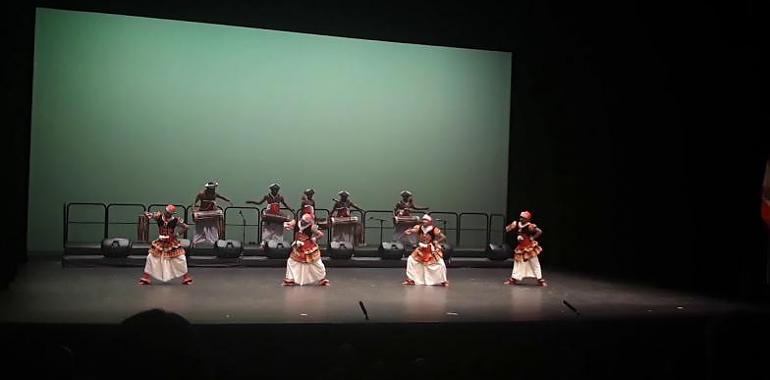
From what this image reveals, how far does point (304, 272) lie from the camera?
7684 millimetres

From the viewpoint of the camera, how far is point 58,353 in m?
2.03

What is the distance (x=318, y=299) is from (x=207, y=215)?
3913 millimetres

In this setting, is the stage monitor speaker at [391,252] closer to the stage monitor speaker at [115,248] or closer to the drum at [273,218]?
the drum at [273,218]

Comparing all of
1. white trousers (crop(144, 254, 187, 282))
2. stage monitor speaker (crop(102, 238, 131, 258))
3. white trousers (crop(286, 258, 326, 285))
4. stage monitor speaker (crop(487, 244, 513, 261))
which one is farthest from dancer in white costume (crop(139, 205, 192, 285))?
stage monitor speaker (crop(487, 244, 513, 261))

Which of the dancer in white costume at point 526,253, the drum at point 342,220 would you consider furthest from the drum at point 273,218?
the dancer in white costume at point 526,253

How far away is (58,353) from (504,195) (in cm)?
1080

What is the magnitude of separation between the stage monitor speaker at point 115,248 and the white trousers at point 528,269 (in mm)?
4906

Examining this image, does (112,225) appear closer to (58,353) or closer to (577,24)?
(577,24)

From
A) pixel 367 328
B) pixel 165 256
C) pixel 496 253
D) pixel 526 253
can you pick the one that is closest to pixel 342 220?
pixel 496 253

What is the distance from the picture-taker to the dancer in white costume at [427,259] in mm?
7969

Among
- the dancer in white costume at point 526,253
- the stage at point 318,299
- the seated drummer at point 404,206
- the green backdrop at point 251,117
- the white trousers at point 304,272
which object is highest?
the green backdrop at point 251,117

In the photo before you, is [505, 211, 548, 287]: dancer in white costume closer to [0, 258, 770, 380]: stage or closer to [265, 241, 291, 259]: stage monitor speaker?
[0, 258, 770, 380]: stage

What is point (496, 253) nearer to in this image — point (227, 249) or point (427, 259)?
point (427, 259)

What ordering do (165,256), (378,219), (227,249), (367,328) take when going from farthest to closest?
(378,219)
(227,249)
(165,256)
(367,328)
